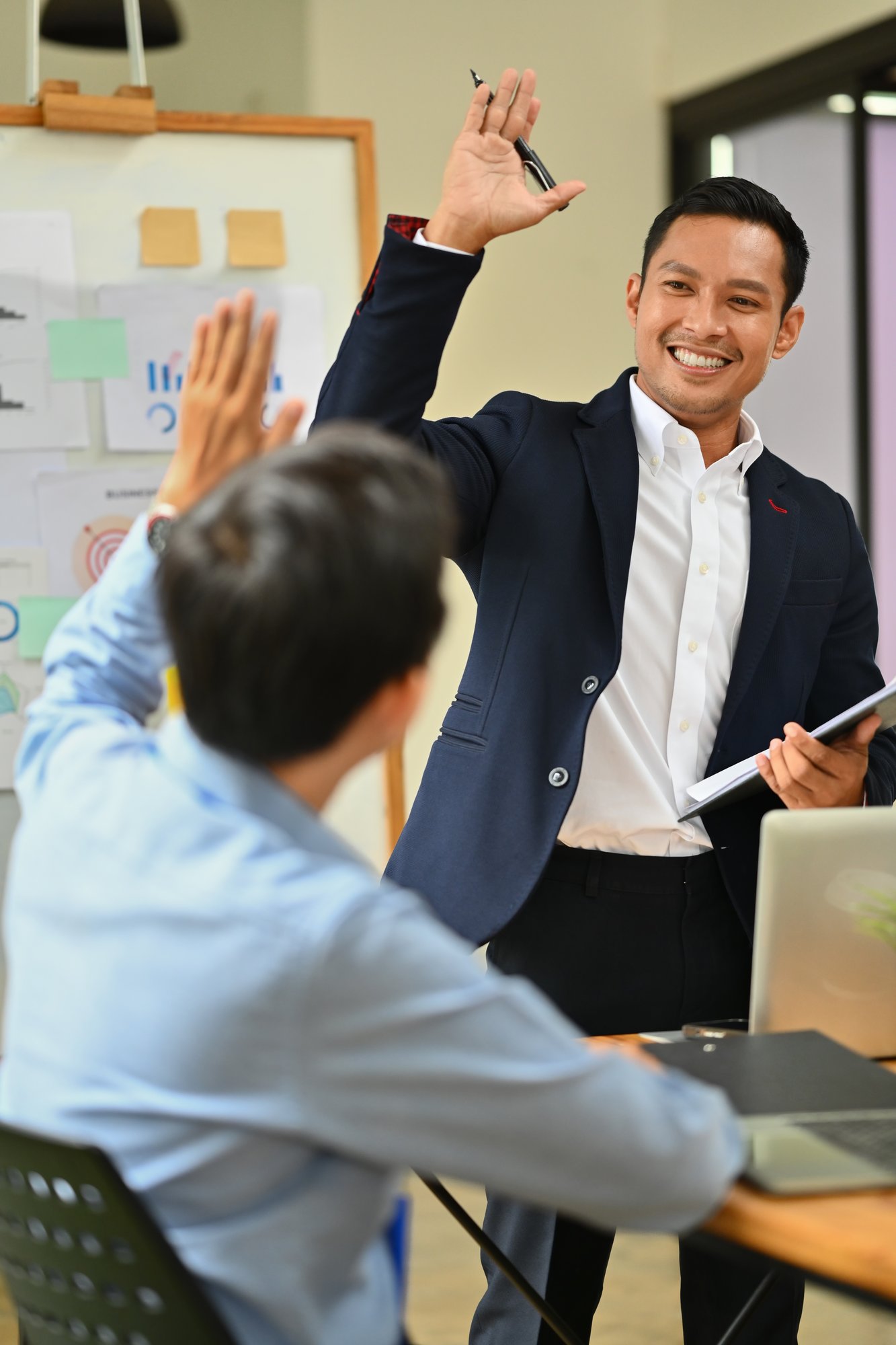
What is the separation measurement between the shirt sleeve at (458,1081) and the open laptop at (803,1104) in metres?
0.28

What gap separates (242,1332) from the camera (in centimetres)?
96

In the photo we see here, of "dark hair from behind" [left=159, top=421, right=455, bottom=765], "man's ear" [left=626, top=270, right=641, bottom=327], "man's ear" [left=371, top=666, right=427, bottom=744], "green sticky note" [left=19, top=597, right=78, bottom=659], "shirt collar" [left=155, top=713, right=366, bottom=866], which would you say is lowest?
"green sticky note" [left=19, top=597, right=78, bottom=659]

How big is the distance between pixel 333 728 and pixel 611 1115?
30 cm

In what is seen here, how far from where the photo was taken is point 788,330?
219 cm

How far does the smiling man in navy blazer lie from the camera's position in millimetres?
1871

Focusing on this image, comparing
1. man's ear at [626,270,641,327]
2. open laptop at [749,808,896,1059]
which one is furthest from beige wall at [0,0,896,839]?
open laptop at [749,808,896,1059]

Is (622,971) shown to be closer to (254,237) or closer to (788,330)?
(788,330)

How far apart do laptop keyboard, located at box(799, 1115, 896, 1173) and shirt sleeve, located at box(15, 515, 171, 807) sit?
681 millimetres

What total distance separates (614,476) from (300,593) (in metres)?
1.17

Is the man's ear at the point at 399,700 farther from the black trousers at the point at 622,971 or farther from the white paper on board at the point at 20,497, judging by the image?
the white paper on board at the point at 20,497

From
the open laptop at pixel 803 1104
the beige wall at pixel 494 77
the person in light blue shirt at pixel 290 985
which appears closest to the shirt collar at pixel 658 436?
the open laptop at pixel 803 1104

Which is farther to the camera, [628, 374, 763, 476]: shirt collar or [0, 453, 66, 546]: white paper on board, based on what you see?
[0, 453, 66, 546]: white paper on board

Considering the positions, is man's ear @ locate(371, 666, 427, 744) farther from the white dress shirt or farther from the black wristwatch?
the white dress shirt

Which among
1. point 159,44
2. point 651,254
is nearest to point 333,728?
point 651,254
